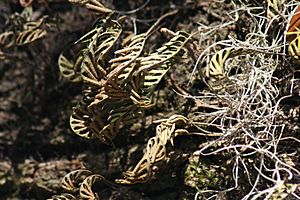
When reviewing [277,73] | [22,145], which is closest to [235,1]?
[277,73]

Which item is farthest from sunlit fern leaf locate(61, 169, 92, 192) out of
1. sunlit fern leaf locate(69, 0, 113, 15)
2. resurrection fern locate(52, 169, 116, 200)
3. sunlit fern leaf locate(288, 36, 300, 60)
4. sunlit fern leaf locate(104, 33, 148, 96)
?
sunlit fern leaf locate(288, 36, 300, 60)

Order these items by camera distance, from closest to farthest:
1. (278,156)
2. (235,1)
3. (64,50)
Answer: (278,156) → (235,1) → (64,50)

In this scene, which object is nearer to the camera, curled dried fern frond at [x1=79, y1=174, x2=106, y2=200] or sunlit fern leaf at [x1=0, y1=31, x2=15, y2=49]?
curled dried fern frond at [x1=79, y1=174, x2=106, y2=200]

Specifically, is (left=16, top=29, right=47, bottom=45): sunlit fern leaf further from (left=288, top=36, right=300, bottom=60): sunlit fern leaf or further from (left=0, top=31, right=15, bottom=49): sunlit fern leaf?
(left=288, top=36, right=300, bottom=60): sunlit fern leaf

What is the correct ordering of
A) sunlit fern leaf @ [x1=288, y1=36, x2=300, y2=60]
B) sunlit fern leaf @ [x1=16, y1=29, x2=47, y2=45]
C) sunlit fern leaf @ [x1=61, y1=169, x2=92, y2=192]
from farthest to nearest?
sunlit fern leaf @ [x1=16, y1=29, x2=47, y2=45]
sunlit fern leaf @ [x1=61, y1=169, x2=92, y2=192]
sunlit fern leaf @ [x1=288, y1=36, x2=300, y2=60]

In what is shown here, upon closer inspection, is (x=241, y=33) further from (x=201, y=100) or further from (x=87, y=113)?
(x=87, y=113)

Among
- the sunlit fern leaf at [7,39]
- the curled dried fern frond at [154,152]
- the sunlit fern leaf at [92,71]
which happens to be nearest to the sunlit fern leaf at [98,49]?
the sunlit fern leaf at [92,71]

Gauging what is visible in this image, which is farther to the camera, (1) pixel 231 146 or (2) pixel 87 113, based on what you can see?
(2) pixel 87 113
